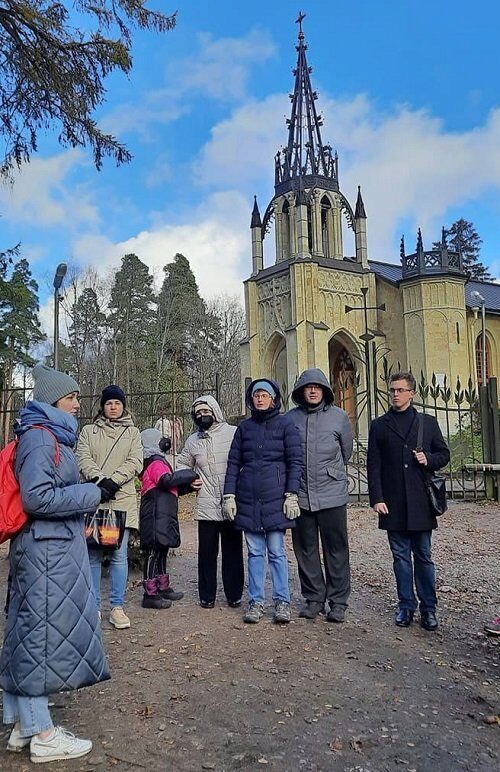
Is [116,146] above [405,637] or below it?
above

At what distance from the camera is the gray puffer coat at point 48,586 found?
9.89ft

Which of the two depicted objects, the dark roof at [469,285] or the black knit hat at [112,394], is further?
the dark roof at [469,285]

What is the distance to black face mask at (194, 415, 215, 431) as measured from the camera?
573cm

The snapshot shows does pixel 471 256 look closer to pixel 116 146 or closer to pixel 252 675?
pixel 116 146

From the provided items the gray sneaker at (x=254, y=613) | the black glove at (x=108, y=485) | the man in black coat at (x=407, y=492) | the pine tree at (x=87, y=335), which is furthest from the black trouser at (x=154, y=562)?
the pine tree at (x=87, y=335)

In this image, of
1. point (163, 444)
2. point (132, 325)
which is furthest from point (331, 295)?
point (163, 444)

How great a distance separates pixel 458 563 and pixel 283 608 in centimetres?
315

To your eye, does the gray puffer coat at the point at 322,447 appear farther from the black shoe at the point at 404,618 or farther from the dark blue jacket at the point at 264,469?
the black shoe at the point at 404,618

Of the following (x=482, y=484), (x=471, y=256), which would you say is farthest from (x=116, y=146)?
(x=471, y=256)

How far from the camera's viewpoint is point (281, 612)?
16.8ft

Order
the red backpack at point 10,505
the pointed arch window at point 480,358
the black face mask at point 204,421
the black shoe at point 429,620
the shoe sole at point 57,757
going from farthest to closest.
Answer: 1. the pointed arch window at point 480,358
2. the black face mask at point 204,421
3. the black shoe at point 429,620
4. the red backpack at point 10,505
5. the shoe sole at point 57,757

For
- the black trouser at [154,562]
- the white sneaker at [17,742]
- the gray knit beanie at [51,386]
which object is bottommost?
the white sneaker at [17,742]

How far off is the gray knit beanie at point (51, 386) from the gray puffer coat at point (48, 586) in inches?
8.3

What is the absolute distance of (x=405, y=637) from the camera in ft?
15.9
